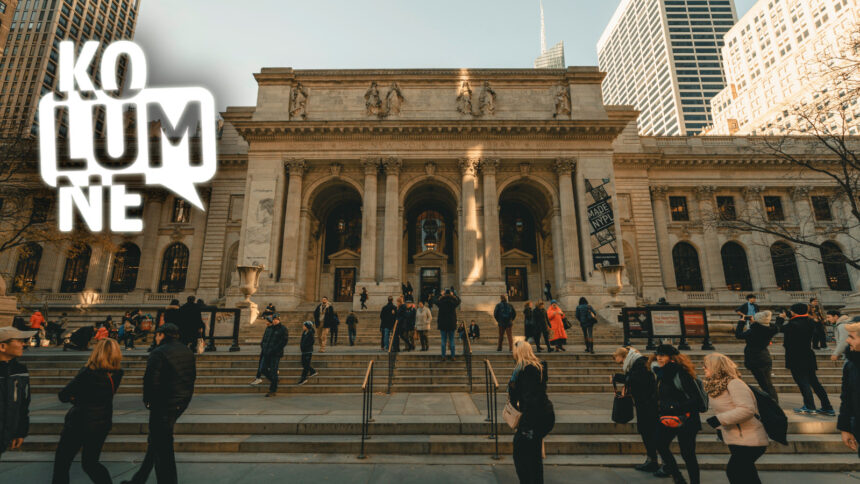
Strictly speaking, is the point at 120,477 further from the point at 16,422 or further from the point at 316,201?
the point at 316,201

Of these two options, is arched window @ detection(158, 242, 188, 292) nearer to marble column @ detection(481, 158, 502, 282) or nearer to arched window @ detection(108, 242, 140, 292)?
arched window @ detection(108, 242, 140, 292)

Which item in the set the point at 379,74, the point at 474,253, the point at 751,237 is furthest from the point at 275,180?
the point at 751,237

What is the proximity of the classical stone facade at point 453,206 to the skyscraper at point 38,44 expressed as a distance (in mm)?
46597

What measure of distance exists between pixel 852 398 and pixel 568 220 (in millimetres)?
23088

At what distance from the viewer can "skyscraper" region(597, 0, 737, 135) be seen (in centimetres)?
10450

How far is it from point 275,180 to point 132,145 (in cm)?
1695

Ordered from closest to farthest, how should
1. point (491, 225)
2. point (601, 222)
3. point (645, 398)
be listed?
point (645, 398) → point (601, 222) → point (491, 225)

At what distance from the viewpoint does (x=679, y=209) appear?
32.2m

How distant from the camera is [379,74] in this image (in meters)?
28.3

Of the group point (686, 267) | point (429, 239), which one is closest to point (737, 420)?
point (429, 239)

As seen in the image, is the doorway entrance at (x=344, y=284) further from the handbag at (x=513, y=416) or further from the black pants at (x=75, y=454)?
the handbag at (x=513, y=416)

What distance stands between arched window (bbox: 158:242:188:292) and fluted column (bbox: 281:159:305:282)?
37.2 ft

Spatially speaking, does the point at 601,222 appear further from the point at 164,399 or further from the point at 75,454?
the point at 75,454

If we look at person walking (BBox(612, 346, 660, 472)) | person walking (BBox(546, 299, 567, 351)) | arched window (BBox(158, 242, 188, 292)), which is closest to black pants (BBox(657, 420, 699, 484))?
person walking (BBox(612, 346, 660, 472))
